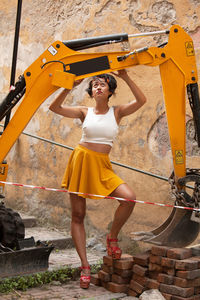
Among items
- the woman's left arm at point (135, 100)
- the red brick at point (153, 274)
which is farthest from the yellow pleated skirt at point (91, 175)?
the red brick at point (153, 274)

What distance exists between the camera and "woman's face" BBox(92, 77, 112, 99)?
3.91 meters

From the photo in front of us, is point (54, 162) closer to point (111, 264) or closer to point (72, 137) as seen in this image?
point (72, 137)

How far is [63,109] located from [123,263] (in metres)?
1.50

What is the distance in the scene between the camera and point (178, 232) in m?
3.87

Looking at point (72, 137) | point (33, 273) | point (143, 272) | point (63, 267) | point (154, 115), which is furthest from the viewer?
point (72, 137)

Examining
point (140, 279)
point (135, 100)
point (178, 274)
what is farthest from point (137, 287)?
point (135, 100)

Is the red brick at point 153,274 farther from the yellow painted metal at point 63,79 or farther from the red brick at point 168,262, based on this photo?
the yellow painted metal at point 63,79

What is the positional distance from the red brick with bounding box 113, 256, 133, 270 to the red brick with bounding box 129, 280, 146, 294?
5.5 inches

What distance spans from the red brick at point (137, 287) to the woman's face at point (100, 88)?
1701 mm

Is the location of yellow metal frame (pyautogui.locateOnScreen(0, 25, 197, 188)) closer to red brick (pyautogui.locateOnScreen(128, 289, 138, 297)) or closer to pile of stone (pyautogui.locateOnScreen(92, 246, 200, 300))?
pile of stone (pyautogui.locateOnScreen(92, 246, 200, 300))

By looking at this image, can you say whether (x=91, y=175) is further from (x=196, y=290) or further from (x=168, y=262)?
(x=196, y=290)

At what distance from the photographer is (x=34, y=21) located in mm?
6559

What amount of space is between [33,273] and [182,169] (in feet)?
5.76

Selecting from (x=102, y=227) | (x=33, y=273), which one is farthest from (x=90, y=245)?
(x=33, y=273)
